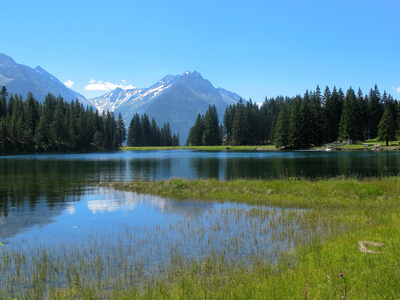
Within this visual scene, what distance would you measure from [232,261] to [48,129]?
139m

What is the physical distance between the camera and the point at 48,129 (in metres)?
130

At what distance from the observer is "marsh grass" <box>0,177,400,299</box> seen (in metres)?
7.05

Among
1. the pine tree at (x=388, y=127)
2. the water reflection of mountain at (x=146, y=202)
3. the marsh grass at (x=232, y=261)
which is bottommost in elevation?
the water reflection of mountain at (x=146, y=202)

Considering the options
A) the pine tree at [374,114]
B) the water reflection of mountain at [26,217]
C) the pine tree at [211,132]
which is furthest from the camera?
the pine tree at [211,132]

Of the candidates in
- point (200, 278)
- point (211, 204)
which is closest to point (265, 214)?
point (211, 204)

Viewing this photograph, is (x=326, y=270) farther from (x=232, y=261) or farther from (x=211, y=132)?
(x=211, y=132)

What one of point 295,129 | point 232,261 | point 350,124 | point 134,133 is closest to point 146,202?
point 232,261

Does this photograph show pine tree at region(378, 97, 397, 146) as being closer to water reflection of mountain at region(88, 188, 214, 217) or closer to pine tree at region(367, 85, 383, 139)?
pine tree at region(367, 85, 383, 139)

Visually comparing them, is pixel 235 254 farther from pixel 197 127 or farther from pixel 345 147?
pixel 197 127

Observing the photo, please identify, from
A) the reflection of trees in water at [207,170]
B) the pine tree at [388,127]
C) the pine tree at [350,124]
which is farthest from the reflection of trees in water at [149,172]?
the pine tree at [388,127]

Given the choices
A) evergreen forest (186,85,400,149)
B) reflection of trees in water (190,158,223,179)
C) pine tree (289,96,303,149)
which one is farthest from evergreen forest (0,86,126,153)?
pine tree (289,96,303,149)

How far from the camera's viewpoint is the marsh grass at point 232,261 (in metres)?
7.05

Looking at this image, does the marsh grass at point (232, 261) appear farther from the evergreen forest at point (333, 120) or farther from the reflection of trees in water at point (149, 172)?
the evergreen forest at point (333, 120)

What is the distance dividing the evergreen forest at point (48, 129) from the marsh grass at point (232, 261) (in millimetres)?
126093
